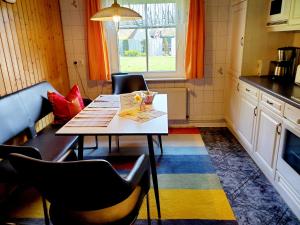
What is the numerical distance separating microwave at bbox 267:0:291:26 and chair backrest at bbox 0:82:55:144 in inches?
102

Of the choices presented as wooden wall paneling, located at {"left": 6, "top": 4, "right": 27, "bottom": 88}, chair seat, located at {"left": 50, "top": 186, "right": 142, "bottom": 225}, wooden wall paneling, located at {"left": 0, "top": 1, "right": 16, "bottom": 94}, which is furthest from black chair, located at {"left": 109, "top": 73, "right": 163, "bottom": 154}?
chair seat, located at {"left": 50, "top": 186, "right": 142, "bottom": 225}

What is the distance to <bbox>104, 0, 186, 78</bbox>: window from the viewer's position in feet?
11.0

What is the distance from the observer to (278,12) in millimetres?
2480

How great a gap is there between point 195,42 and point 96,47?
137cm

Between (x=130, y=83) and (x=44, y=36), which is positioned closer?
(x=44, y=36)

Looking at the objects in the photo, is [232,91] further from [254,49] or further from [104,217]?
[104,217]

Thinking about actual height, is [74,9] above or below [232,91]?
above

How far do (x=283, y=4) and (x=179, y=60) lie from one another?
1524 millimetres

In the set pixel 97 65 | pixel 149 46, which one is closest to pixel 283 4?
pixel 149 46

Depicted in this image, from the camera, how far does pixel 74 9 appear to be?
3.34m

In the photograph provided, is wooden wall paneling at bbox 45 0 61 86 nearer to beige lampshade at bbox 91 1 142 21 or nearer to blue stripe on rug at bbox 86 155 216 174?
blue stripe on rug at bbox 86 155 216 174

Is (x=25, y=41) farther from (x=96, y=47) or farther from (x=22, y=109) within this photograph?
(x=96, y=47)

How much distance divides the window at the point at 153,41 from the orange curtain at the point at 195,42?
18 cm

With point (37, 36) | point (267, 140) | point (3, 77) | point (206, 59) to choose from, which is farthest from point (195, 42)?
point (3, 77)
